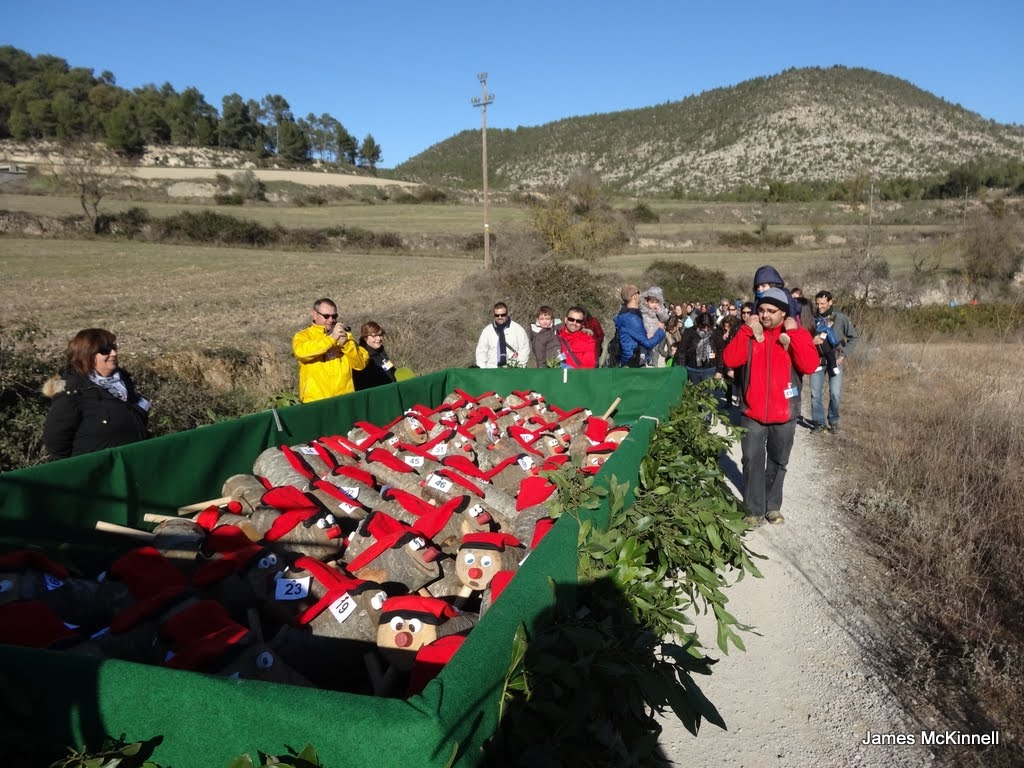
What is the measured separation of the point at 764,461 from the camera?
5.54 metres

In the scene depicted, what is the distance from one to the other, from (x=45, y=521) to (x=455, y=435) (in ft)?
7.74

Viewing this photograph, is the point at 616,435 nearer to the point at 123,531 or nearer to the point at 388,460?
the point at 388,460

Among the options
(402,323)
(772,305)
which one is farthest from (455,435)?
(402,323)

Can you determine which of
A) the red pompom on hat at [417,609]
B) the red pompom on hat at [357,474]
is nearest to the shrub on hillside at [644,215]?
the red pompom on hat at [357,474]

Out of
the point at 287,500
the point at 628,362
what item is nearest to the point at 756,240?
the point at 628,362

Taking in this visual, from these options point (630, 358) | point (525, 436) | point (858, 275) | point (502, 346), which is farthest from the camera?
point (858, 275)

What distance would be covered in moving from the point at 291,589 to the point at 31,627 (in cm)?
77

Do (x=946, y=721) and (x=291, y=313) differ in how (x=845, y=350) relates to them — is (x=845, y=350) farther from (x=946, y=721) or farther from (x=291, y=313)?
(x=291, y=313)

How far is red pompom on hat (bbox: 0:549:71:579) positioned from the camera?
234cm

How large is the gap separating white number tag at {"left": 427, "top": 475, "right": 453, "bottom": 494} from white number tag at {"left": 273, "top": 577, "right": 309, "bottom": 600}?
1.06m

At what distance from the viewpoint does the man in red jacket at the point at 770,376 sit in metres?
4.91

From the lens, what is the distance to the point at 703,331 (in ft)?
32.6

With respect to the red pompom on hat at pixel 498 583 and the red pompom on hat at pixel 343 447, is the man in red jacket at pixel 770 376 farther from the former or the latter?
the red pompom on hat at pixel 498 583

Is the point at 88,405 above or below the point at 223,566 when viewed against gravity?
above
